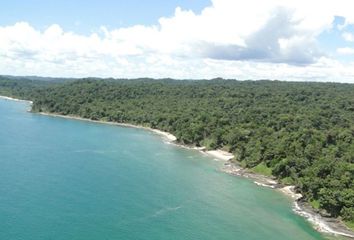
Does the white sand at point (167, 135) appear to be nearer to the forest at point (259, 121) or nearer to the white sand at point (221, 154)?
the forest at point (259, 121)

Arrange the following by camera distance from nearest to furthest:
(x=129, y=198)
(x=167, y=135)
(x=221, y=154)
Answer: (x=129, y=198), (x=221, y=154), (x=167, y=135)

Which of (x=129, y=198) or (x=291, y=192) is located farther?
(x=291, y=192)

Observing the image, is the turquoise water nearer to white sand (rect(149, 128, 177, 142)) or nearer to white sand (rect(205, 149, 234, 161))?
white sand (rect(205, 149, 234, 161))

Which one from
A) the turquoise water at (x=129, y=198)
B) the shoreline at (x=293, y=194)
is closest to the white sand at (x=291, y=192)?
the shoreline at (x=293, y=194)

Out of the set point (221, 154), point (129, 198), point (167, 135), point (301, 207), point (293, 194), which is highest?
point (221, 154)

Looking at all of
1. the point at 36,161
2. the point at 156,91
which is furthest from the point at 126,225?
the point at 156,91

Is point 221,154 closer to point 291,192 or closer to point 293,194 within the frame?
point 291,192

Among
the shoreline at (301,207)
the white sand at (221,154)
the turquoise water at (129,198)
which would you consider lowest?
the turquoise water at (129,198)

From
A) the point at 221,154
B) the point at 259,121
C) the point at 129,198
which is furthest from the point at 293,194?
the point at 259,121
